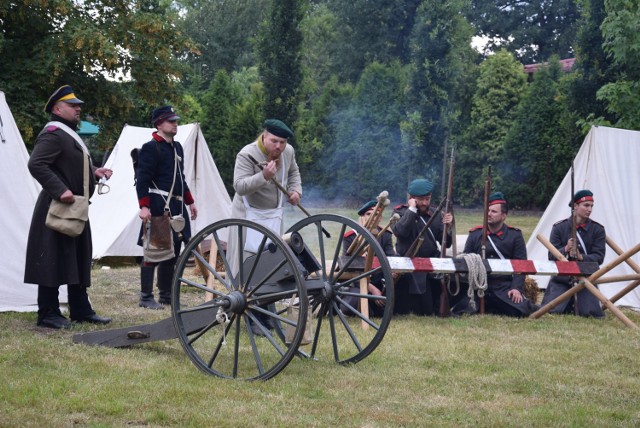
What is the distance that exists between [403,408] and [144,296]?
3.58m

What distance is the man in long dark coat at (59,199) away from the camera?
586 centimetres

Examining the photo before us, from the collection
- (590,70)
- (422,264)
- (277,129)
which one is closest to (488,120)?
(590,70)

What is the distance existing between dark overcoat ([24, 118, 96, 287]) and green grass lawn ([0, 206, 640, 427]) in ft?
1.19

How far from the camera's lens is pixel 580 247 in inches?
311

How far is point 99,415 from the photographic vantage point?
3.88 m

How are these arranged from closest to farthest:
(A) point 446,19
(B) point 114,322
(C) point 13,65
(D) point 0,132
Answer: (B) point 114,322
(D) point 0,132
(C) point 13,65
(A) point 446,19

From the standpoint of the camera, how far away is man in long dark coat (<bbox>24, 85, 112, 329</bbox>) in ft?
19.2

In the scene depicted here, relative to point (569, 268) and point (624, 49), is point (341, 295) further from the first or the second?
point (624, 49)

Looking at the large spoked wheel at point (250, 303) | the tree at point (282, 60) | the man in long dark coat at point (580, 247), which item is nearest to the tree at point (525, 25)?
the tree at point (282, 60)

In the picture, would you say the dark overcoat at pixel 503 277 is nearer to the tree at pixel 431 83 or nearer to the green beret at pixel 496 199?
the green beret at pixel 496 199

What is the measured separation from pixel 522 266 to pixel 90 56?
11159 millimetres

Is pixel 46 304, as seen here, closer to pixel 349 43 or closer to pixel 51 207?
pixel 51 207

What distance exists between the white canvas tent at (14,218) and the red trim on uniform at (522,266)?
11.1 feet

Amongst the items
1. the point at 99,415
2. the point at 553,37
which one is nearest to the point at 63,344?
the point at 99,415
